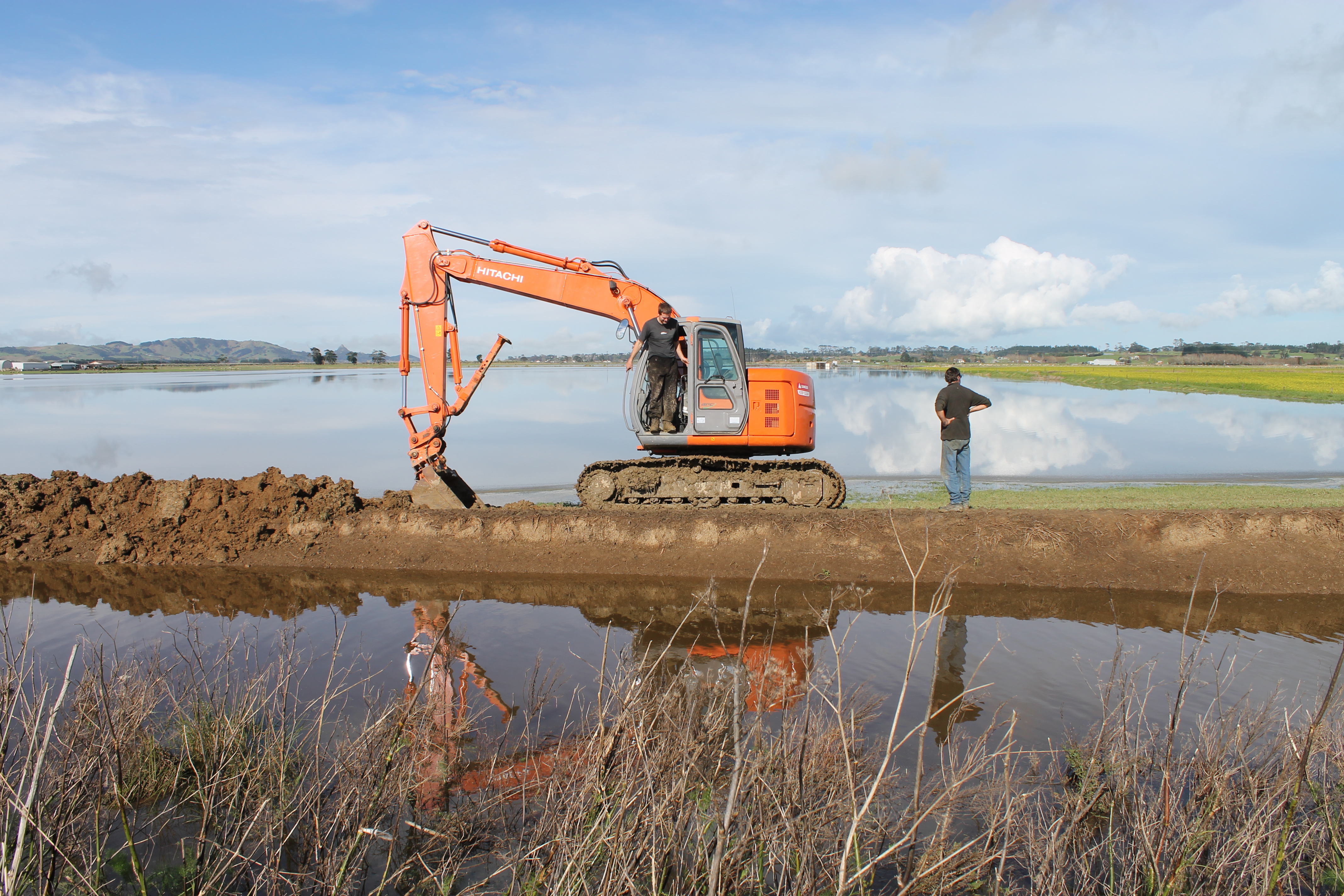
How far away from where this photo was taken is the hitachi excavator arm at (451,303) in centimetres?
1250

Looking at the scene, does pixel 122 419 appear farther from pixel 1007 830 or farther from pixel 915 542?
pixel 1007 830

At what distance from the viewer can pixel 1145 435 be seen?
2964 centimetres

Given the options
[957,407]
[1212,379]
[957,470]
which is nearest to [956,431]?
[957,407]

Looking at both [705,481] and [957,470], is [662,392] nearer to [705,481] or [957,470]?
[705,481]

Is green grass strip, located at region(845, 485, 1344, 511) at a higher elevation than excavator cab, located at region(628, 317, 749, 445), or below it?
below

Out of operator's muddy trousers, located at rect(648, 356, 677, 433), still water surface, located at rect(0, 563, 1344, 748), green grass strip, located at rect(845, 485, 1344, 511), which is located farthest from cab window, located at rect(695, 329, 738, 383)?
still water surface, located at rect(0, 563, 1344, 748)

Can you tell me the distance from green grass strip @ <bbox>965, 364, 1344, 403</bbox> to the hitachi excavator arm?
4911cm

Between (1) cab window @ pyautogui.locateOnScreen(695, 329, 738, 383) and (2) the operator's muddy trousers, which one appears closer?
(2) the operator's muddy trousers

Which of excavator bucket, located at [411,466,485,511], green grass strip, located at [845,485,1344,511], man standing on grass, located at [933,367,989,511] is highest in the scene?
man standing on grass, located at [933,367,989,511]

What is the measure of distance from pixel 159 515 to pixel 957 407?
38.8ft

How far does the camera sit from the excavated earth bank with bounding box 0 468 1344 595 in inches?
404

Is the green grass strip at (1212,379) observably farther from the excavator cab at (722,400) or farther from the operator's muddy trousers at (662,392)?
the operator's muddy trousers at (662,392)

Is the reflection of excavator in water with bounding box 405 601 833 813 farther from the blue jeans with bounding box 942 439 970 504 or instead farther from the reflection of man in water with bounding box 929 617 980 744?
the blue jeans with bounding box 942 439 970 504

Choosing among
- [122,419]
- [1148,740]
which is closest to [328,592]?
[1148,740]
